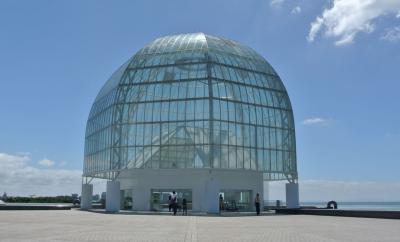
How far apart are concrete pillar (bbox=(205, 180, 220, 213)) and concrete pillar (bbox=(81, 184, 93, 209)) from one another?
1799 cm

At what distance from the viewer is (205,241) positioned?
1636cm

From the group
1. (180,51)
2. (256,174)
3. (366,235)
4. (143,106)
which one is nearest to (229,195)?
(256,174)

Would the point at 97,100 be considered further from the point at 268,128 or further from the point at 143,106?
the point at 268,128

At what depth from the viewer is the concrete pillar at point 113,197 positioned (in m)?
43.7

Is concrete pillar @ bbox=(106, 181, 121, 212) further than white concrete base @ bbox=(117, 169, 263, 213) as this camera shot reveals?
Yes

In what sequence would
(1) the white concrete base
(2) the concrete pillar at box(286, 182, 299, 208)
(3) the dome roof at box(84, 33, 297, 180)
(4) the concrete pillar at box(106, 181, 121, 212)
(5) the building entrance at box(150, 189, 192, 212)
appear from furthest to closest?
(2) the concrete pillar at box(286, 182, 299, 208) < (5) the building entrance at box(150, 189, 192, 212) < (4) the concrete pillar at box(106, 181, 121, 212) < (3) the dome roof at box(84, 33, 297, 180) < (1) the white concrete base

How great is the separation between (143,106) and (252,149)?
11210mm

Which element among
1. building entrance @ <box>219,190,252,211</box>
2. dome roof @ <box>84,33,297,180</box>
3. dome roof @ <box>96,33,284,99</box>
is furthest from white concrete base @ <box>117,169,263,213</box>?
dome roof @ <box>96,33,284,99</box>

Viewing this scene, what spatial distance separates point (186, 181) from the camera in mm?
43531

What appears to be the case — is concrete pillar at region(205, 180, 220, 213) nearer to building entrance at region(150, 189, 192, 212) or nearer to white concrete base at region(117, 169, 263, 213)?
white concrete base at region(117, 169, 263, 213)

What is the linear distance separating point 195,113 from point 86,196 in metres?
17.9

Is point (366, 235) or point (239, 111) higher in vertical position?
point (239, 111)

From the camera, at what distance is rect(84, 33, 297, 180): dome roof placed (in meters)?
43.5

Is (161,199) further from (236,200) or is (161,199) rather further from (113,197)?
(236,200)
